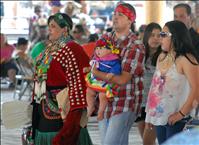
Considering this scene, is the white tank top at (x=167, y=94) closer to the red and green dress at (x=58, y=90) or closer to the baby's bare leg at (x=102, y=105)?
the baby's bare leg at (x=102, y=105)

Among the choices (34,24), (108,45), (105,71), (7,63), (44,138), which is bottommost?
(7,63)

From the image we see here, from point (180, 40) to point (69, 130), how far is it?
1.15m

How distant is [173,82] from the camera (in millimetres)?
5871

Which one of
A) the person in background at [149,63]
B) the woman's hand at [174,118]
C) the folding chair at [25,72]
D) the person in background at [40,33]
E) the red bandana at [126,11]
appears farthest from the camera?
the person in background at [40,33]

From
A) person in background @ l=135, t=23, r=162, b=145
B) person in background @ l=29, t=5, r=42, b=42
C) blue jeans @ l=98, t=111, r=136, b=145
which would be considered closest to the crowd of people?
blue jeans @ l=98, t=111, r=136, b=145

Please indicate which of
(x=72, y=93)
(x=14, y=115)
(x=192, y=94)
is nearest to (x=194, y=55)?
(x=192, y=94)

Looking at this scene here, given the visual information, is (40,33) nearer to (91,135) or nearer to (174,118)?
(91,135)

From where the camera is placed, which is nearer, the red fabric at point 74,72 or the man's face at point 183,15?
the red fabric at point 74,72

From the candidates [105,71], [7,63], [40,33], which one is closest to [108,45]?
[105,71]

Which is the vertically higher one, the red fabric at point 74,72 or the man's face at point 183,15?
the man's face at point 183,15

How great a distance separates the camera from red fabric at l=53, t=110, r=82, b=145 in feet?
19.7

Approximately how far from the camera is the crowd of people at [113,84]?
19.4 ft

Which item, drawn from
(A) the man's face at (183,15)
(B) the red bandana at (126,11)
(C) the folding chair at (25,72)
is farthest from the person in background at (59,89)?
(C) the folding chair at (25,72)

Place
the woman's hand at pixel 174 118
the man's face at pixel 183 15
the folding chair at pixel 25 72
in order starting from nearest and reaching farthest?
the woman's hand at pixel 174 118 < the man's face at pixel 183 15 < the folding chair at pixel 25 72
